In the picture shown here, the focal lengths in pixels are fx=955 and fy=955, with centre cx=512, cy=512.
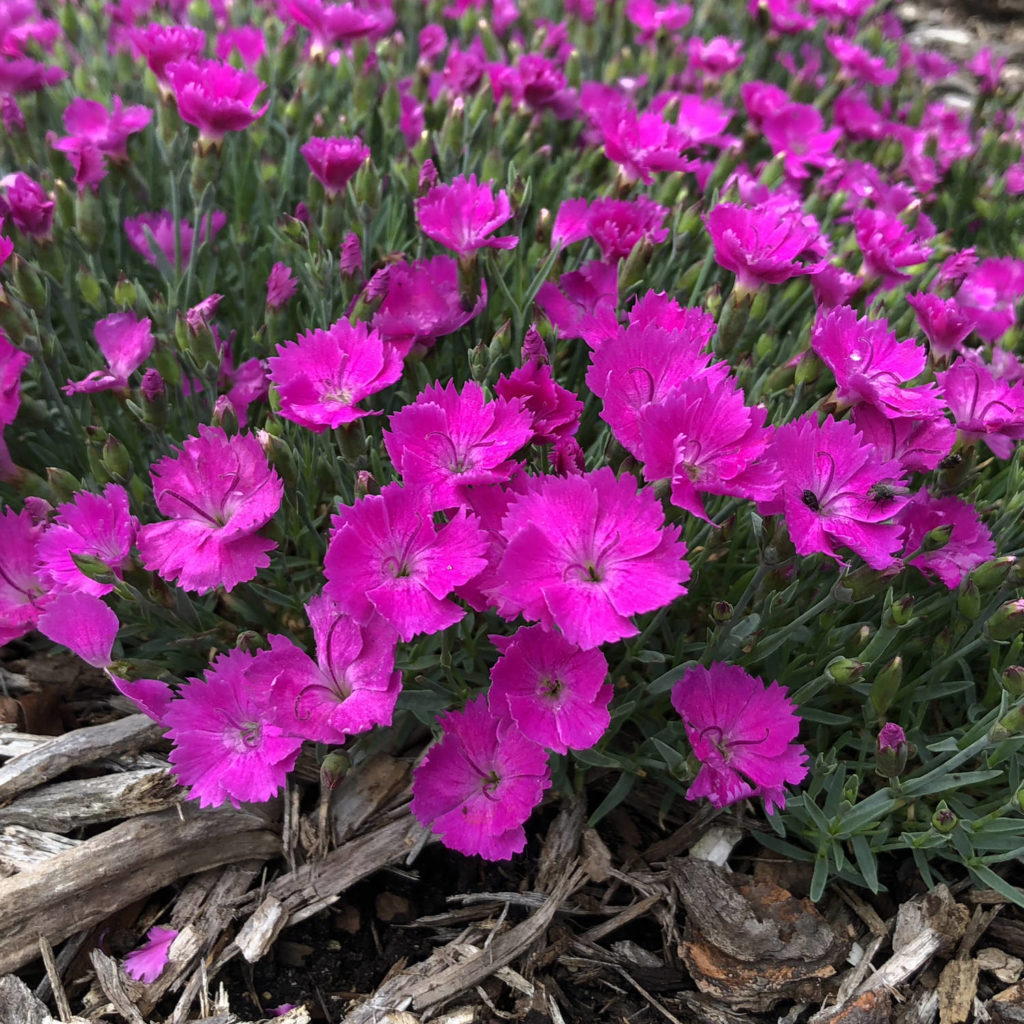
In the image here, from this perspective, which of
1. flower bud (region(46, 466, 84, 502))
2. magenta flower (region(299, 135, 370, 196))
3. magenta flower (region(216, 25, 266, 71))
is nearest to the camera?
flower bud (region(46, 466, 84, 502))

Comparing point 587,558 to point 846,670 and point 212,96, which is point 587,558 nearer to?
point 846,670

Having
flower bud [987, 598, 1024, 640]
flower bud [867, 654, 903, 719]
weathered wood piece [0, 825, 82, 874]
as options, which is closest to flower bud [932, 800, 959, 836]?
flower bud [867, 654, 903, 719]

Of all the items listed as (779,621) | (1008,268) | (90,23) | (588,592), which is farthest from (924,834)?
(90,23)

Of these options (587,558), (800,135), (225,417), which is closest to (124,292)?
(225,417)

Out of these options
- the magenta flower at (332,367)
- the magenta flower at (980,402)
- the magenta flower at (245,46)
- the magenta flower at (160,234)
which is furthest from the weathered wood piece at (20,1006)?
the magenta flower at (245,46)

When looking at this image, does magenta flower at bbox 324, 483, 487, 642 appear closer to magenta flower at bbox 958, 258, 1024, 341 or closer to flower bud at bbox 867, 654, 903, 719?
flower bud at bbox 867, 654, 903, 719

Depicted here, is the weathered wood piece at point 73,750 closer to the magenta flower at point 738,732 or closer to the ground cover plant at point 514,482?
the ground cover plant at point 514,482

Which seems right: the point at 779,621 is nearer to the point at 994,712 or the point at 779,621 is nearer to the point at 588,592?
the point at 994,712
